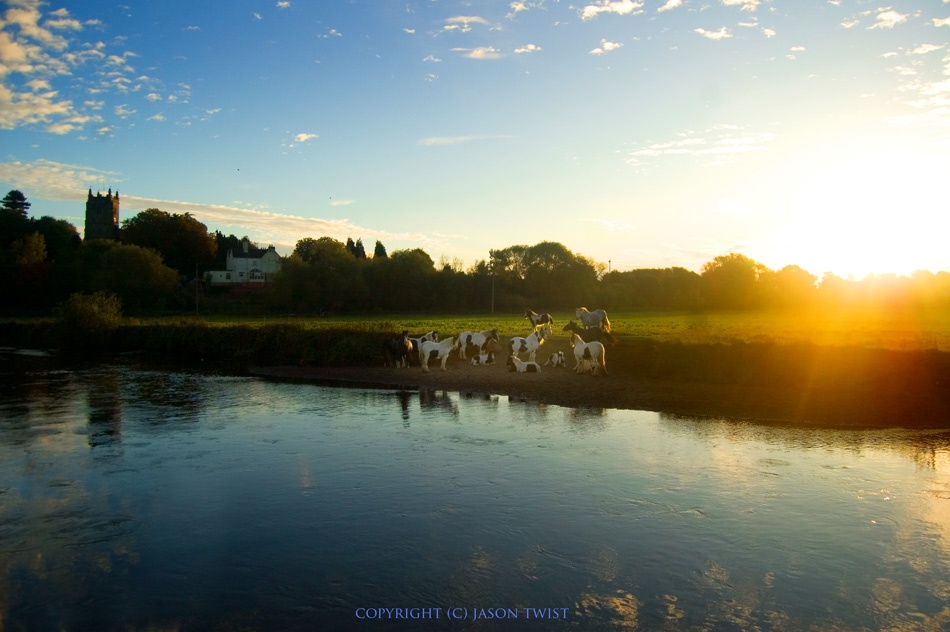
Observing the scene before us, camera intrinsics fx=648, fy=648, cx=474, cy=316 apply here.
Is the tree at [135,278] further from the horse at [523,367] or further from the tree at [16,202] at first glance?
the tree at [16,202]

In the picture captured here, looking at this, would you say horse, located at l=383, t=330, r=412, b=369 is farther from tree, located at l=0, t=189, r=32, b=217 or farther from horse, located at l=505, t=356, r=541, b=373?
tree, located at l=0, t=189, r=32, b=217

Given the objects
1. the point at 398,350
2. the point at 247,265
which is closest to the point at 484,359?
the point at 398,350

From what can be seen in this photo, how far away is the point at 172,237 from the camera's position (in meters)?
89.4

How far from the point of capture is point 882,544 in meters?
8.63

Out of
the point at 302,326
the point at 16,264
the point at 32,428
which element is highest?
the point at 16,264

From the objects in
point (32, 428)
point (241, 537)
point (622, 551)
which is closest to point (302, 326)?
point (32, 428)

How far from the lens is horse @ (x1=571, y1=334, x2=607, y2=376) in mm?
23312

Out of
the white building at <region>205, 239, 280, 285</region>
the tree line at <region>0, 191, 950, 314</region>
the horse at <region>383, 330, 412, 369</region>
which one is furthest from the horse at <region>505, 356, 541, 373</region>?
the white building at <region>205, 239, 280, 285</region>

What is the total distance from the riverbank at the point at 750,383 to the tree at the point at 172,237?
75158mm

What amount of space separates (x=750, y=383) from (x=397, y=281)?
2318 inches

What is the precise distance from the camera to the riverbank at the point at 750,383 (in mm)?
17781

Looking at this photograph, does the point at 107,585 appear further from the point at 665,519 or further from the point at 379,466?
the point at 665,519

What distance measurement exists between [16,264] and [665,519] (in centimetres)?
8138

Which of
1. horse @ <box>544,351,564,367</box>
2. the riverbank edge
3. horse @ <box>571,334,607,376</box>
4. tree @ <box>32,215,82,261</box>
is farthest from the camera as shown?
tree @ <box>32,215,82,261</box>
